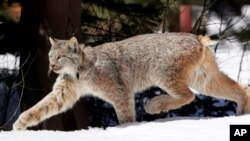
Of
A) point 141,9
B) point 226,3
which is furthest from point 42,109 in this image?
point 226,3

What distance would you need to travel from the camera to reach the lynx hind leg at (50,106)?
6367mm

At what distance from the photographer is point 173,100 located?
22.0ft

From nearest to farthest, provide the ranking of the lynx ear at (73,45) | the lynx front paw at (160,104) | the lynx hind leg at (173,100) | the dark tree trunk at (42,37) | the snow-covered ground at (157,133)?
the snow-covered ground at (157,133), the lynx ear at (73,45), the lynx hind leg at (173,100), the lynx front paw at (160,104), the dark tree trunk at (42,37)

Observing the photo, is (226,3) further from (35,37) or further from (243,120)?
(243,120)

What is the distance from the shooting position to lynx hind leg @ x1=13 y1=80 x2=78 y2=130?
637 cm

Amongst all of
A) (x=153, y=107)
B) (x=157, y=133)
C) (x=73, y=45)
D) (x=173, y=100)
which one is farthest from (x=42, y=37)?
(x=157, y=133)

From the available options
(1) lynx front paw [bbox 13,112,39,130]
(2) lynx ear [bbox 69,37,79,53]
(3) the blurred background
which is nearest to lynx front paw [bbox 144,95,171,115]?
(2) lynx ear [bbox 69,37,79,53]

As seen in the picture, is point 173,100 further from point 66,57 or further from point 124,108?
point 66,57

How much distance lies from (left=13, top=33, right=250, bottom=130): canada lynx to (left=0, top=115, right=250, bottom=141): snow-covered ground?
2.10 ft

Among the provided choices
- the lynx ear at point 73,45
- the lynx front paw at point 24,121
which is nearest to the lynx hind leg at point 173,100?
the lynx ear at point 73,45

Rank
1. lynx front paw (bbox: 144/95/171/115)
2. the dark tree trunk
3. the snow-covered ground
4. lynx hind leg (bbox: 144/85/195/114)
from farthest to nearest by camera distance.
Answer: the dark tree trunk → lynx front paw (bbox: 144/95/171/115) → lynx hind leg (bbox: 144/85/195/114) → the snow-covered ground

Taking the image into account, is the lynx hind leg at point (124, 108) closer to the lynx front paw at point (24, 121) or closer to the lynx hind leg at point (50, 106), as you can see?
the lynx hind leg at point (50, 106)

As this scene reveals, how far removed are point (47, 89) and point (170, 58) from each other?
199 centimetres

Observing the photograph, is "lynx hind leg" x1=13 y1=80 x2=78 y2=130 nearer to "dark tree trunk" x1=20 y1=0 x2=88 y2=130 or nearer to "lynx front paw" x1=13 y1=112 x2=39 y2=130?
"lynx front paw" x1=13 y1=112 x2=39 y2=130
